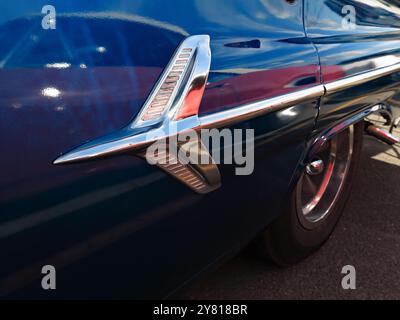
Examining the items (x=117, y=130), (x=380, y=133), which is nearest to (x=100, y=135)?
(x=117, y=130)

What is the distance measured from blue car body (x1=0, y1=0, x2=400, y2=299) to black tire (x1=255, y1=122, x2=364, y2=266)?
0.35 meters

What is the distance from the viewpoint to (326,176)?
2369 millimetres

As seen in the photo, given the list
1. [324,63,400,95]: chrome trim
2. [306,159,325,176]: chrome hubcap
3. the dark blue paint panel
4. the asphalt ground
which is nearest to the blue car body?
the dark blue paint panel

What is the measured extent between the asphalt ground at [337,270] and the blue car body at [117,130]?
0.52 m

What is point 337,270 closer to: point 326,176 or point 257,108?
point 326,176

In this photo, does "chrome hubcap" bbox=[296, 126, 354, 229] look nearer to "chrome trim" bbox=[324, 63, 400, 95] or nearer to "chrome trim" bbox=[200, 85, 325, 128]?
"chrome trim" bbox=[324, 63, 400, 95]

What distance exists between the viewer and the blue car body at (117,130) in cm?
85

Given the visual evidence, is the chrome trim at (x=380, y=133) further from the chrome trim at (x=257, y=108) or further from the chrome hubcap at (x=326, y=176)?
the chrome trim at (x=257, y=108)

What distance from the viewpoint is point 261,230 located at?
1632 mm

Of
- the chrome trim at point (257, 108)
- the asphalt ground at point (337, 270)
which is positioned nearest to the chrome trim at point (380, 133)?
the asphalt ground at point (337, 270)

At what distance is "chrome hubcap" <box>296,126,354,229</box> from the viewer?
2.20m

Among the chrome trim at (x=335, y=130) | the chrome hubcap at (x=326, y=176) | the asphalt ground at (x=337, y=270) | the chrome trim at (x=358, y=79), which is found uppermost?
the chrome trim at (x=358, y=79)

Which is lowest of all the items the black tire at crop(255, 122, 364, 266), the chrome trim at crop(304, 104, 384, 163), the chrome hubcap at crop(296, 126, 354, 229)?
the black tire at crop(255, 122, 364, 266)

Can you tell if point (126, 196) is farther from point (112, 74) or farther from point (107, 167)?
point (112, 74)
